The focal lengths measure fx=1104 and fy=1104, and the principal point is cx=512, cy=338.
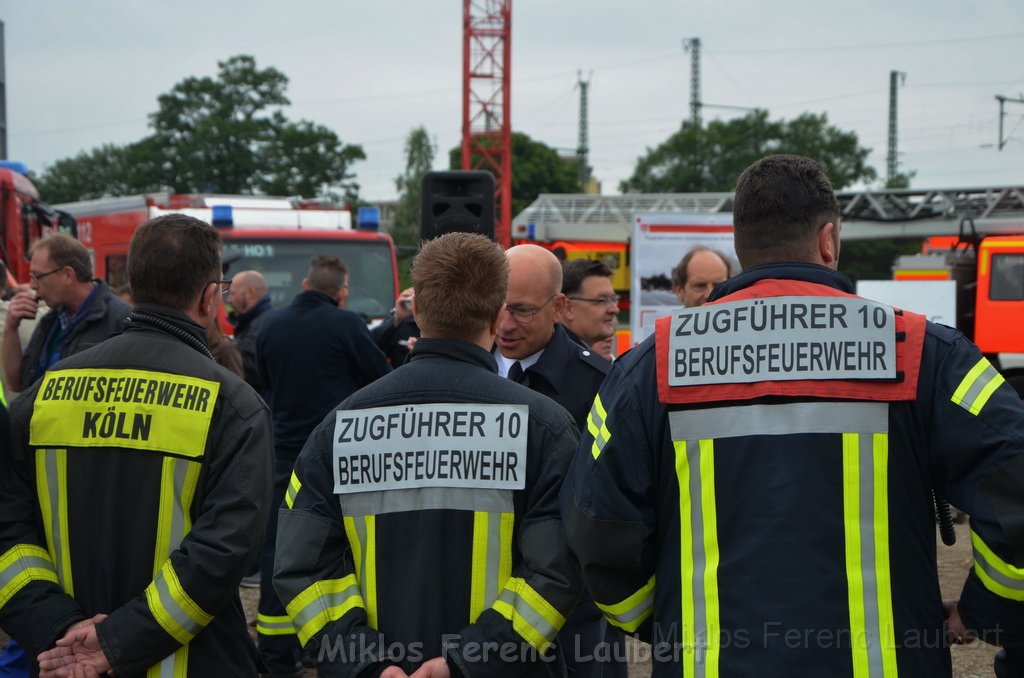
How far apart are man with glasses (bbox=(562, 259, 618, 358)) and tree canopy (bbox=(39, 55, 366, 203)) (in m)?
49.1

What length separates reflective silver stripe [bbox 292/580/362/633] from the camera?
2.64 metres

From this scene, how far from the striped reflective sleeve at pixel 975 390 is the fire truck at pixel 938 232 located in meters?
9.72

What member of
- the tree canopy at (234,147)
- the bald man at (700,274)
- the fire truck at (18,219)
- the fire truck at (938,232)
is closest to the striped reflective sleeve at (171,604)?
the bald man at (700,274)

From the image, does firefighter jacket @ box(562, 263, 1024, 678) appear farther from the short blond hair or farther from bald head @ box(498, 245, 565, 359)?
bald head @ box(498, 245, 565, 359)

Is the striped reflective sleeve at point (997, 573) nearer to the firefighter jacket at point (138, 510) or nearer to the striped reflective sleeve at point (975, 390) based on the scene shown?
the striped reflective sleeve at point (975, 390)

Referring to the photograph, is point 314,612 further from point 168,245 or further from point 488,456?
point 168,245

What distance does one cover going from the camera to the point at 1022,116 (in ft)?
119

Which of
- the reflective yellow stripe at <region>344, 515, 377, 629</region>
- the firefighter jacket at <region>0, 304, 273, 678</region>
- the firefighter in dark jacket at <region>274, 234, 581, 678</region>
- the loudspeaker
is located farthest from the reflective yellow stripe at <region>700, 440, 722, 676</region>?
the loudspeaker

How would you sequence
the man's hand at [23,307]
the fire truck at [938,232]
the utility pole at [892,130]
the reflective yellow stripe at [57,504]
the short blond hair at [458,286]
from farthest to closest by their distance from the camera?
the utility pole at [892,130]
the fire truck at [938,232]
the man's hand at [23,307]
the reflective yellow stripe at [57,504]
the short blond hair at [458,286]

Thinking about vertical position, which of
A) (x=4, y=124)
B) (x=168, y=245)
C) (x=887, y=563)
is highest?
(x=4, y=124)

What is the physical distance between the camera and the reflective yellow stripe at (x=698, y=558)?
2352 millimetres

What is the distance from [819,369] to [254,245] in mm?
10362

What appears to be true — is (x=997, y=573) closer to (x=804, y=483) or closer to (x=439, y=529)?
(x=804, y=483)

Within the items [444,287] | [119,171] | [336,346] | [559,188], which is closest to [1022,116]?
[559,188]
